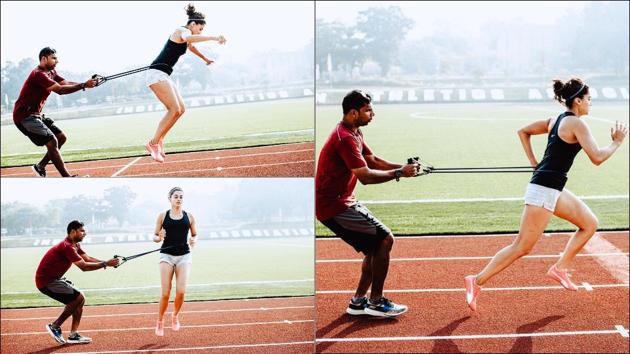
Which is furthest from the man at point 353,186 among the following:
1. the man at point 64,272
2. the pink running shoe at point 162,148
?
the man at point 64,272

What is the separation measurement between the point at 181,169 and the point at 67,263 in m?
1.13

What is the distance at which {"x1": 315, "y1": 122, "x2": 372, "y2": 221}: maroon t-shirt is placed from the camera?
6.79 m

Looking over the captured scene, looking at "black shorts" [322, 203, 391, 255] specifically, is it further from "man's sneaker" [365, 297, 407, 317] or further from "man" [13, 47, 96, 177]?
"man" [13, 47, 96, 177]

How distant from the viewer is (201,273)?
739cm

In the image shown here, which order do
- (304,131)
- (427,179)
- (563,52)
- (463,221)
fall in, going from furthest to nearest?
(563,52)
(427,179)
(463,221)
(304,131)

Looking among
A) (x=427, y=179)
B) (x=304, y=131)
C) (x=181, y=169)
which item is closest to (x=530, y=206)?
(x=304, y=131)

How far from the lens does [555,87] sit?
649 centimetres

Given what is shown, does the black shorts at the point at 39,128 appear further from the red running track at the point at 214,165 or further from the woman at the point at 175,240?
the woman at the point at 175,240

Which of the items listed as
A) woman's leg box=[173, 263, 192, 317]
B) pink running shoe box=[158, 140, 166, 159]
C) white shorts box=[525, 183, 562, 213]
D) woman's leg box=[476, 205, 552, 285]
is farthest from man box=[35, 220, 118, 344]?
white shorts box=[525, 183, 562, 213]

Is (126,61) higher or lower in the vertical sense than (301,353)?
higher

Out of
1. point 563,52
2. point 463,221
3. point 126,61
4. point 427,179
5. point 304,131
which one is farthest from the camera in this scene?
point 563,52

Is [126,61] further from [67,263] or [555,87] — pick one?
[555,87]

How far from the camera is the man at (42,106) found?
6695mm

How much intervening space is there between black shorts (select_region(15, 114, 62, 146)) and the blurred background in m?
0.39
